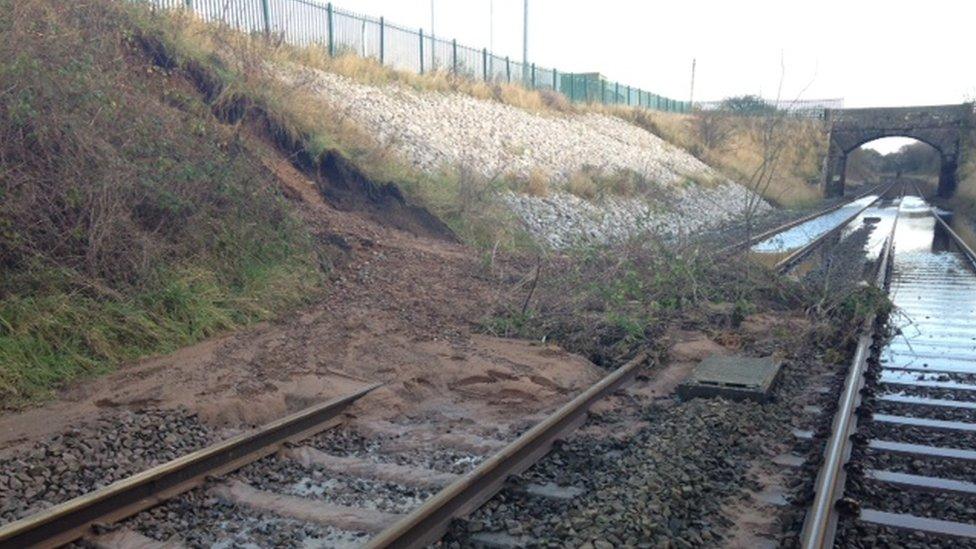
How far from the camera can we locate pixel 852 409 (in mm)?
6945

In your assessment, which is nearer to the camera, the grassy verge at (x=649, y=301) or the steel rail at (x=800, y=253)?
the grassy verge at (x=649, y=301)

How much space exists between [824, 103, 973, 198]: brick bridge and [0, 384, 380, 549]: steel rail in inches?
2080

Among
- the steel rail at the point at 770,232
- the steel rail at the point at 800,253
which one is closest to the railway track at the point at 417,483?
the steel rail at the point at 800,253

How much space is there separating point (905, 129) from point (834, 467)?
54.8 meters

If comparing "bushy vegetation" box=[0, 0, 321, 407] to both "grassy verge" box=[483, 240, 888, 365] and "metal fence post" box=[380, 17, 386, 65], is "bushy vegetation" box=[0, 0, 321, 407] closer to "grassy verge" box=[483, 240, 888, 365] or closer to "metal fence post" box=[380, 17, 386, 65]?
"grassy verge" box=[483, 240, 888, 365]

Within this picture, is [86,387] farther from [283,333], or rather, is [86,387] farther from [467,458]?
[467,458]

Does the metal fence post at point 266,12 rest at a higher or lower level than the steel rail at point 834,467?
higher

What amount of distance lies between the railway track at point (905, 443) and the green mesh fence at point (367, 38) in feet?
42.6

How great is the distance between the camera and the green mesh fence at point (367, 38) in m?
19.1

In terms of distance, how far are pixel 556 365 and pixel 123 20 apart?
30.2 ft

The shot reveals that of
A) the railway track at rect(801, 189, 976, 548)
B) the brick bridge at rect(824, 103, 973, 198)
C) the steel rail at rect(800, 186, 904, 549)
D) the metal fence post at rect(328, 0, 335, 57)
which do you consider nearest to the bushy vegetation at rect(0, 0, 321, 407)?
the steel rail at rect(800, 186, 904, 549)

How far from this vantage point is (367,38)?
26.1m

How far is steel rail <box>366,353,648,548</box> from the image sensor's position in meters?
4.46

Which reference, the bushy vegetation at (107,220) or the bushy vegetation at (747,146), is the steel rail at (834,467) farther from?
the bushy vegetation at (747,146)
